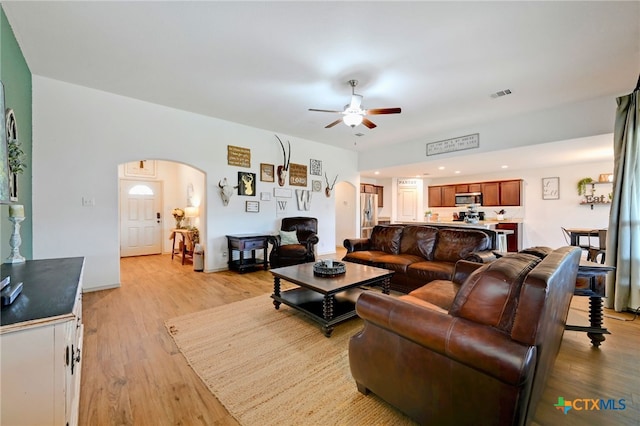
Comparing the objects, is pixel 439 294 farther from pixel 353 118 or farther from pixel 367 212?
pixel 367 212

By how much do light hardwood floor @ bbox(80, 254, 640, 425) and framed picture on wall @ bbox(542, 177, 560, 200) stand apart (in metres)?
4.54

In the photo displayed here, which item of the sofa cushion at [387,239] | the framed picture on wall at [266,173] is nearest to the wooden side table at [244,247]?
the framed picture on wall at [266,173]

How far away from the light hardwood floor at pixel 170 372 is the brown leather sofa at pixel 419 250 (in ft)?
3.86

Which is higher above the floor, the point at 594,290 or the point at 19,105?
the point at 19,105

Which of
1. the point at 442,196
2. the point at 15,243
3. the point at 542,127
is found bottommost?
the point at 15,243

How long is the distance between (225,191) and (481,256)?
4263mm

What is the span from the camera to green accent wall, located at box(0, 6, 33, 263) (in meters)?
2.20

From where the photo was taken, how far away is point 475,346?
116 centimetres

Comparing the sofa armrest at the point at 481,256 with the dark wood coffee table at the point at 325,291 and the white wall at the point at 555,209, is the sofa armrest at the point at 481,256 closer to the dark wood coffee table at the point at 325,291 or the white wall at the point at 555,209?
the dark wood coffee table at the point at 325,291

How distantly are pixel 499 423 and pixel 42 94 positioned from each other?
551 cm

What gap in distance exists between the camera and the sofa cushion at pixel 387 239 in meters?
4.29

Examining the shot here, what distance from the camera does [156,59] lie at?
9.87ft

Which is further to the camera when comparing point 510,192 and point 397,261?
point 510,192

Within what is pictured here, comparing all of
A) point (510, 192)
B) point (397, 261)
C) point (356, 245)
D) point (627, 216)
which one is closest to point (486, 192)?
point (510, 192)
